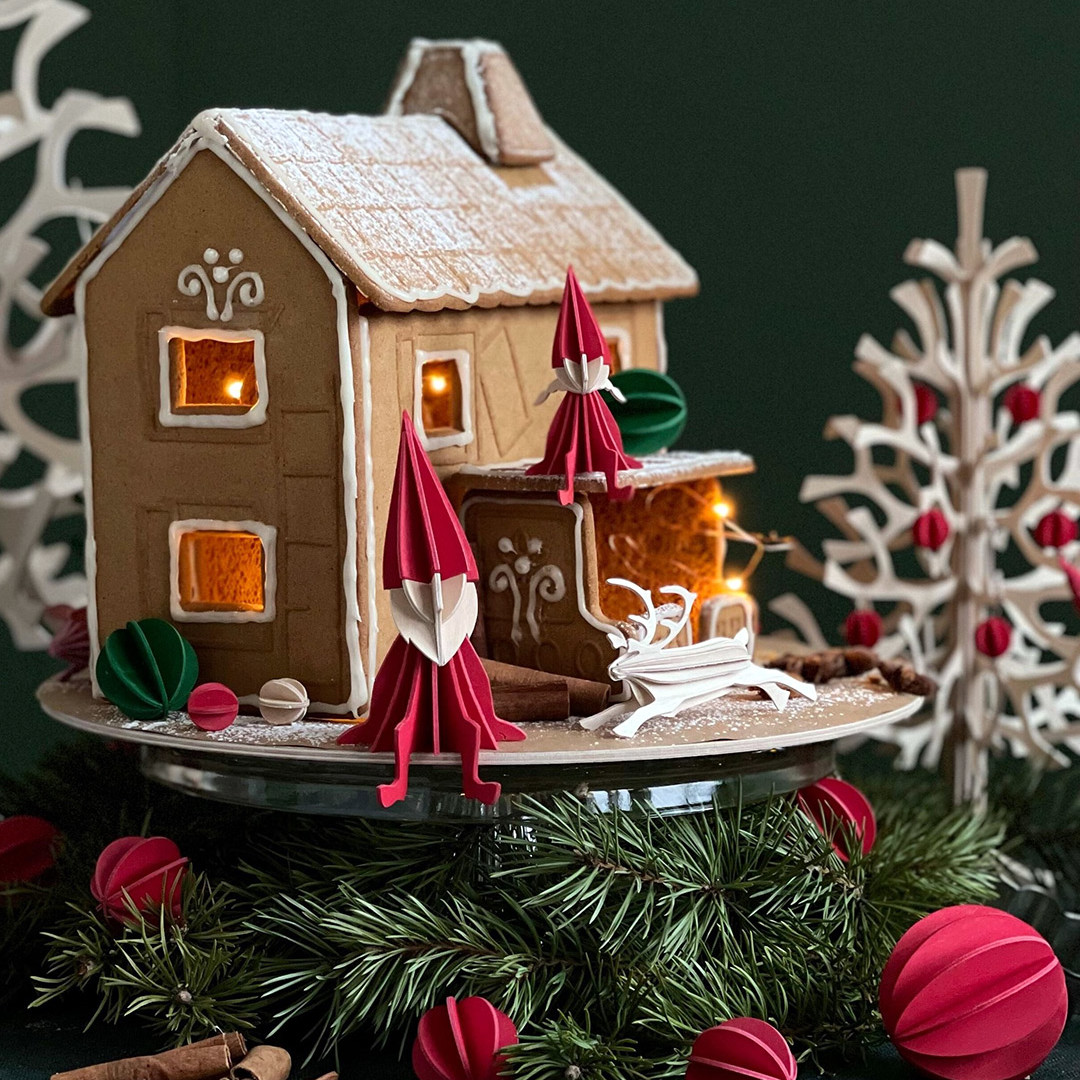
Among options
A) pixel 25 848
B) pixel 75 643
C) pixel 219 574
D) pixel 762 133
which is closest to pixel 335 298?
pixel 219 574

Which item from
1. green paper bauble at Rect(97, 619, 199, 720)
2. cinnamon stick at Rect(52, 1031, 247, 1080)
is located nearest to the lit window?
green paper bauble at Rect(97, 619, 199, 720)

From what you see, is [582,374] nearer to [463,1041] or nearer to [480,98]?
[480,98]

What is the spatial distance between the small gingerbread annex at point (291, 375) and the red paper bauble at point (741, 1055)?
0.49 m

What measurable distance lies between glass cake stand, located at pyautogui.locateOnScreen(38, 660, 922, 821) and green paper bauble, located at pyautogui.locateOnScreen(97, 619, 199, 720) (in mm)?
22

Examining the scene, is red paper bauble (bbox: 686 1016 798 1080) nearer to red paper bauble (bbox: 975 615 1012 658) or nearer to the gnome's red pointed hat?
the gnome's red pointed hat

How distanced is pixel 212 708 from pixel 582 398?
21.2 inches

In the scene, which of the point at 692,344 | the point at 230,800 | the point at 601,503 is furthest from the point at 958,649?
the point at 230,800

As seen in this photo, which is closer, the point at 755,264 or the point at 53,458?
the point at 53,458

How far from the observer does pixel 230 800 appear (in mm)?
1994

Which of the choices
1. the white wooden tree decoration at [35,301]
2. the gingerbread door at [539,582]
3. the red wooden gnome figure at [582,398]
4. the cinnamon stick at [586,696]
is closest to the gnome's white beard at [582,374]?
the red wooden gnome figure at [582,398]

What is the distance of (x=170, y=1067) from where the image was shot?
5.83 feet

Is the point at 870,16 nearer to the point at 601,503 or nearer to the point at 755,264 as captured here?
the point at 755,264

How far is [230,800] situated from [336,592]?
26 cm

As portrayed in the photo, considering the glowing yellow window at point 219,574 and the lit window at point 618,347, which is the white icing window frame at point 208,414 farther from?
the lit window at point 618,347
